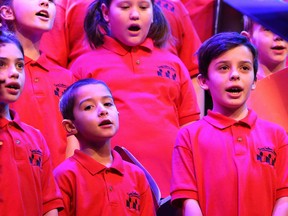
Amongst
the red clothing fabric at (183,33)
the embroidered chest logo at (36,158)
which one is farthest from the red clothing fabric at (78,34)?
the embroidered chest logo at (36,158)

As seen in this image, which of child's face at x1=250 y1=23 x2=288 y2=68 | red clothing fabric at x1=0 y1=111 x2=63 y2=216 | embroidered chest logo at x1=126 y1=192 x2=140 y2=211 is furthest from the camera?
child's face at x1=250 y1=23 x2=288 y2=68

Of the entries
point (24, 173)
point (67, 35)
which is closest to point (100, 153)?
point (24, 173)

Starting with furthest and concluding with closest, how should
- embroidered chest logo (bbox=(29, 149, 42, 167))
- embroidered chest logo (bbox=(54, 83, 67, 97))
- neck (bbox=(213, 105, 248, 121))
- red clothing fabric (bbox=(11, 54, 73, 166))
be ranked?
embroidered chest logo (bbox=(54, 83, 67, 97)) < red clothing fabric (bbox=(11, 54, 73, 166)) < neck (bbox=(213, 105, 248, 121)) < embroidered chest logo (bbox=(29, 149, 42, 167))

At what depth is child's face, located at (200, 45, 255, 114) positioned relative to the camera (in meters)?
2.13

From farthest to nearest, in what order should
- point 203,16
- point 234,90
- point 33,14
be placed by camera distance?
point 203,16
point 33,14
point 234,90

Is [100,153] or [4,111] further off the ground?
[4,111]

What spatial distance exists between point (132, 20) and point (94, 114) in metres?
0.61

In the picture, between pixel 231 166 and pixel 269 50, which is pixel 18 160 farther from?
pixel 269 50

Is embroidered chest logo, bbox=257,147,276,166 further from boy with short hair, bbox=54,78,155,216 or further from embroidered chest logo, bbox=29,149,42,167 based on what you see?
embroidered chest logo, bbox=29,149,42,167

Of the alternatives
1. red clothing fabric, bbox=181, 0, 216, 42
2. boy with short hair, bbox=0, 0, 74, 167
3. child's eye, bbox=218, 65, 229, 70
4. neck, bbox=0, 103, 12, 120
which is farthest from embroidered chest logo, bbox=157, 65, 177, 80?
neck, bbox=0, 103, 12, 120

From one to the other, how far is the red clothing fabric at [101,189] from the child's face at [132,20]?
67 centimetres

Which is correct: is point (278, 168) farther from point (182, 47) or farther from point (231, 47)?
point (182, 47)

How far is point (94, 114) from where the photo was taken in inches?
84.7

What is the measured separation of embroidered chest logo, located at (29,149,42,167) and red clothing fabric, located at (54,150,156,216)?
0.12 metres
